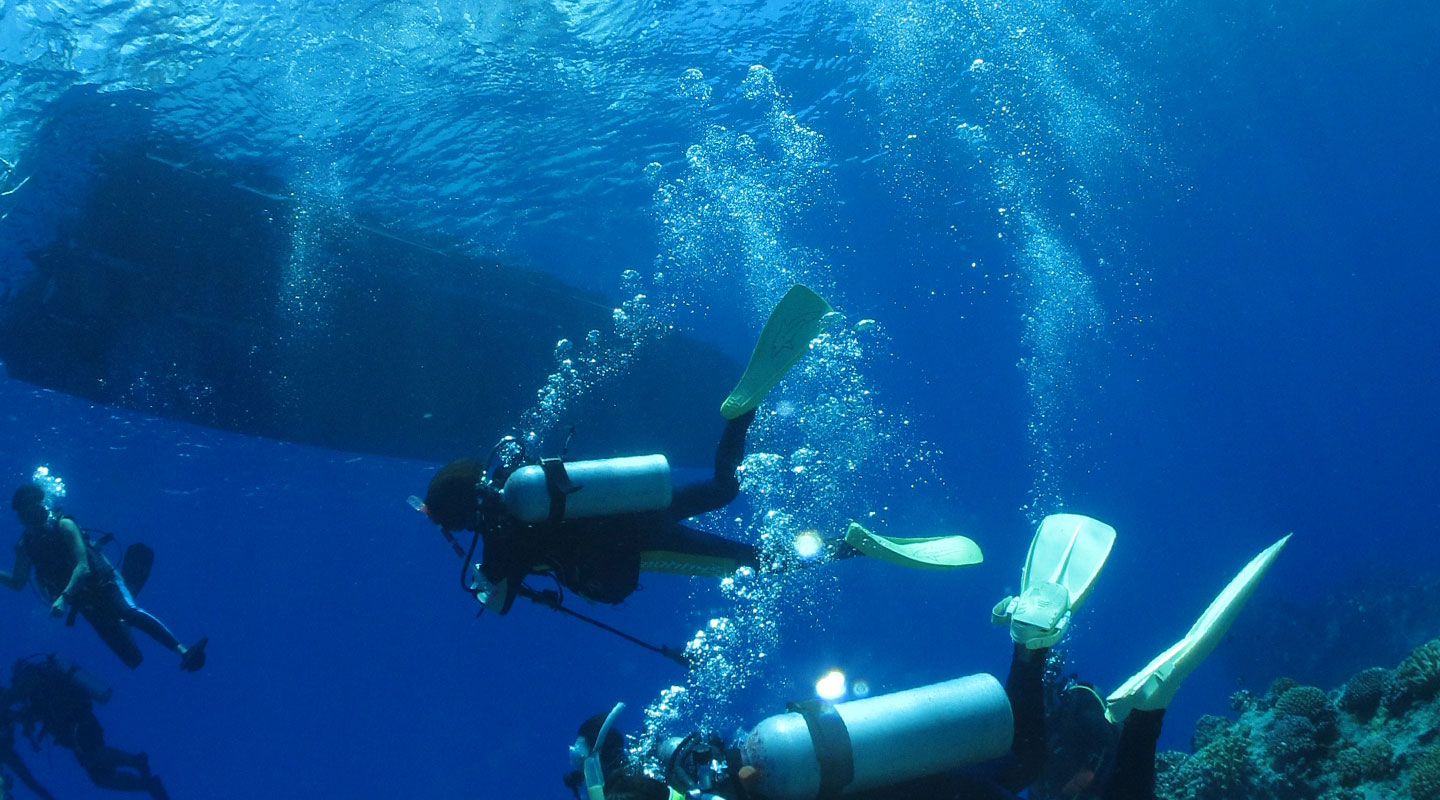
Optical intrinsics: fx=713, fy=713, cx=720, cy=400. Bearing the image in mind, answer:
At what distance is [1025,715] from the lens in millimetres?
3594

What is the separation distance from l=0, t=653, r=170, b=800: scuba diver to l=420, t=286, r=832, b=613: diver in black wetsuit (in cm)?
1035

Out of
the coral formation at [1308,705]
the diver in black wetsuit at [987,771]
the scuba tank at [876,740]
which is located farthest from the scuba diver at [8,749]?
the coral formation at [1308,705]

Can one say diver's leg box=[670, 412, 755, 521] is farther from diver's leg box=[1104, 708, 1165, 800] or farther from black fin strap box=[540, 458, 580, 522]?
diver's leg box=[1104, 708, 1165, 800]

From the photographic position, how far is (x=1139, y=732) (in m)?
3.34

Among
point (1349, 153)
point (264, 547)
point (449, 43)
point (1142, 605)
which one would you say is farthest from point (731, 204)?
point (1142, 605)

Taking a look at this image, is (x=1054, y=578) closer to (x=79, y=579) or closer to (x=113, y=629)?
(x=79, y=579)

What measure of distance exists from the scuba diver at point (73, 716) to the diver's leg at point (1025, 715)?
12957 millimetres

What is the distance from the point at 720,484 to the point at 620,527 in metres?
1.02

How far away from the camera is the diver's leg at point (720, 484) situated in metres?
5.42

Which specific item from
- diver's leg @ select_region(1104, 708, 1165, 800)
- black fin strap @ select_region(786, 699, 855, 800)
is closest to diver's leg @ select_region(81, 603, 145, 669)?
black fin strap @ select_region(786, 699, 855, 800)

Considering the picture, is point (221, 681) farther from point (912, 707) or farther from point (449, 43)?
point (912, 707)

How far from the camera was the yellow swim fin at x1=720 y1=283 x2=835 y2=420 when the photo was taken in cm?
543

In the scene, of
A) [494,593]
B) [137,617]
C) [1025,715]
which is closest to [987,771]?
[1025,715]

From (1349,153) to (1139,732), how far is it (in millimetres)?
47311
